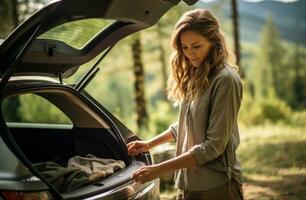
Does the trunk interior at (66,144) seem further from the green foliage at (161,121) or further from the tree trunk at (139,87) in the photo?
the tree trunk at (139,87)

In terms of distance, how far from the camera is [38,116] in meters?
15.7

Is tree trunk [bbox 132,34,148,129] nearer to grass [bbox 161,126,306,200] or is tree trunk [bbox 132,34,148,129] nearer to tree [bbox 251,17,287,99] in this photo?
grass [bbox 161,126,306,200]

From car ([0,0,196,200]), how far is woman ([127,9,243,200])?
0.72ft

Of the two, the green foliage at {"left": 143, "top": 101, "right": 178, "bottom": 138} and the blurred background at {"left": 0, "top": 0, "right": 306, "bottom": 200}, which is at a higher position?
the blurred background at {"left": 0, "top": 0, "right": 306, "bottom": 200}

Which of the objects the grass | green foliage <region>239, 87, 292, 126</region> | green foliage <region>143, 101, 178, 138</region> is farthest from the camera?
green foliage <region>239, 87, 292, 126</region>

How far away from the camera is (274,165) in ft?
27.4

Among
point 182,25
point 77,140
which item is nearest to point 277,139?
point 77,140

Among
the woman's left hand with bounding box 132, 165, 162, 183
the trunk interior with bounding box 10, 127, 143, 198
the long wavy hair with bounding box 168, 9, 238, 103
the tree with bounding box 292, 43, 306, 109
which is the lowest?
the tree with bounding box 292, 43, 306, 109

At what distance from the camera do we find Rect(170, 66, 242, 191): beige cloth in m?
2.95

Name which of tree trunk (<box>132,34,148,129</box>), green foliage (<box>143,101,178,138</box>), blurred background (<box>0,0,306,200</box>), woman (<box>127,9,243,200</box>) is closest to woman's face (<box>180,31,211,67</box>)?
woman (<box>127,9,243,200</box>)

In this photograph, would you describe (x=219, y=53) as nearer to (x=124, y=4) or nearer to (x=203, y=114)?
(x=203, y=114)

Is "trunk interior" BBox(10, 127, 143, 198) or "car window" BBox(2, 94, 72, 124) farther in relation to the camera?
"car window" BBox(2, 94, 72, 124)

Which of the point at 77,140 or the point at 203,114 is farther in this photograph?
the point at 77,140

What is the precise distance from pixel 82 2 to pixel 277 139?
28.3 ft
